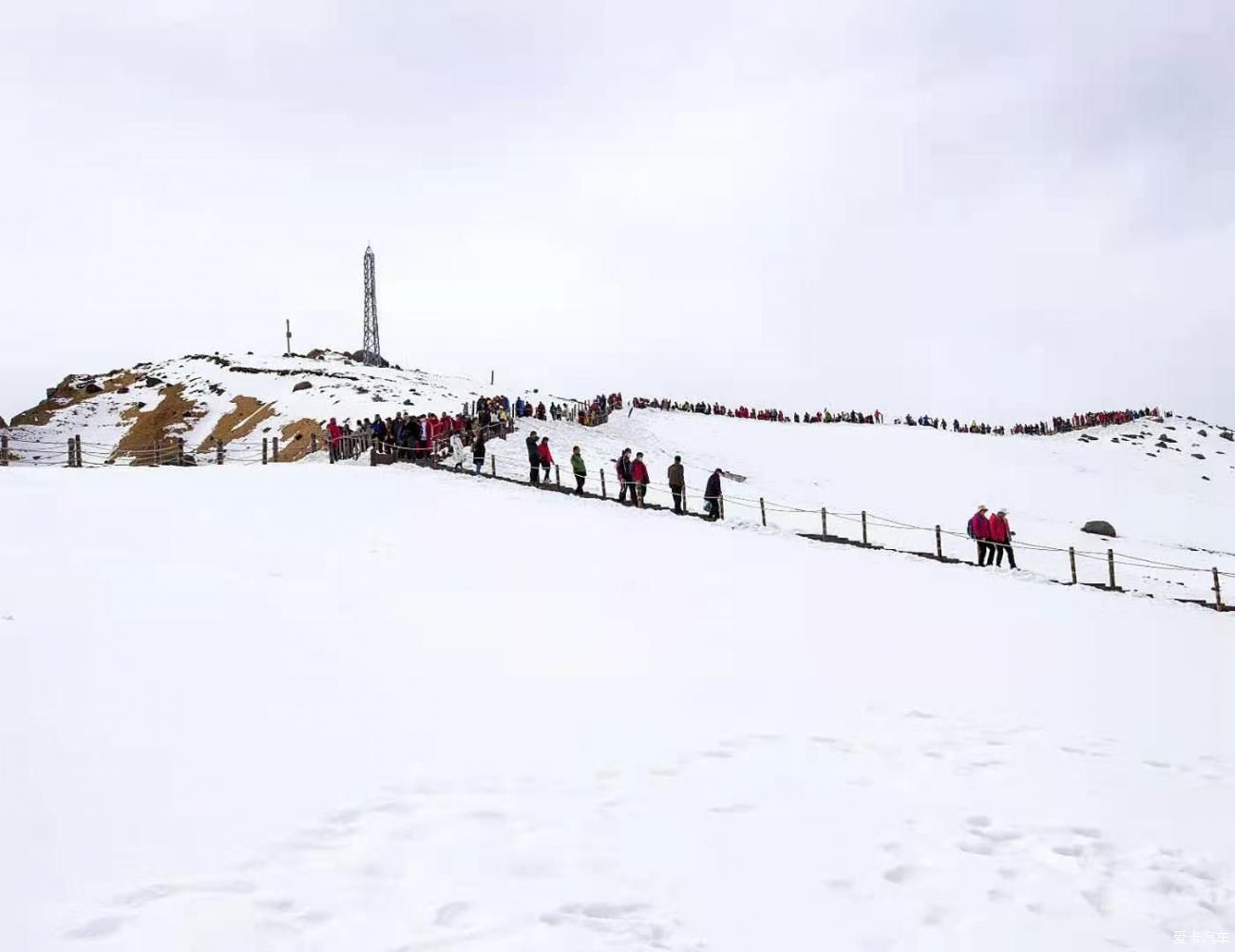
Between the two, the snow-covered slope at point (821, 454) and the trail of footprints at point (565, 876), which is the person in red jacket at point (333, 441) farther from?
the trail of footprints at point (565, 876)

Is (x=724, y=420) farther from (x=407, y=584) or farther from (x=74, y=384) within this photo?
(x=74, y=384)

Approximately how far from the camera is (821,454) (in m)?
44.5

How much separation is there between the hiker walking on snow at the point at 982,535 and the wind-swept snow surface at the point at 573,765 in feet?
21.1

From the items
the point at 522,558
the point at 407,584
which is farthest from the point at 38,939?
the point at 522,558

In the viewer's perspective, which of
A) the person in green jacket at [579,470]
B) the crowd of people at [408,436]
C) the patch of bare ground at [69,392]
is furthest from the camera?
the patch of bare ground at [69,392]

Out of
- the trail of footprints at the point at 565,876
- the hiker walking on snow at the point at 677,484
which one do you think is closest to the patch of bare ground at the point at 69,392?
the hiker walking on snow at the point at 677,484

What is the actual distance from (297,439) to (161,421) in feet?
42.3

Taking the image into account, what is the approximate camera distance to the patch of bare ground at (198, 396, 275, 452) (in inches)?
1778

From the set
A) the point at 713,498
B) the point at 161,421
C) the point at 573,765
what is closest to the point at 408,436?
the point at 713,498

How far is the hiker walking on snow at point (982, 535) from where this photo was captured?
2020cm

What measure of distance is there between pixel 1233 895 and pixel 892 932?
2170 mm

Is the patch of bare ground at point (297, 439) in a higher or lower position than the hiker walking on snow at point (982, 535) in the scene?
higher

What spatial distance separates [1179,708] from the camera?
30.2ft

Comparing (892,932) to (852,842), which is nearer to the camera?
(892,932)
